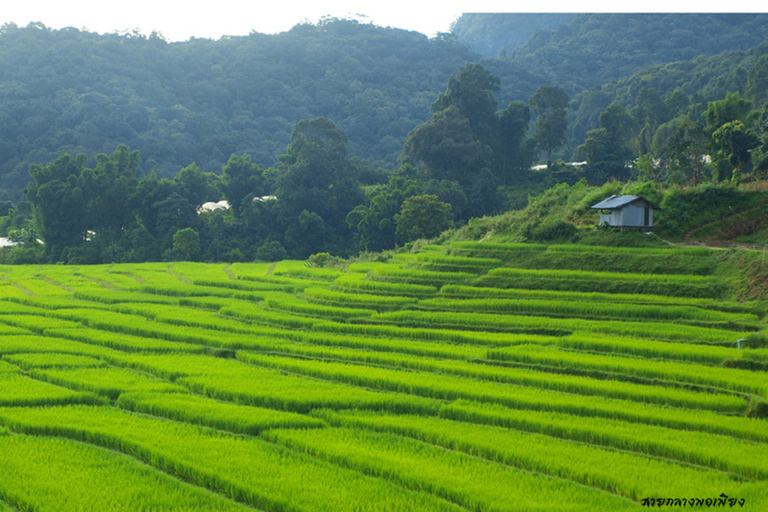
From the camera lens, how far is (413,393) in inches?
551

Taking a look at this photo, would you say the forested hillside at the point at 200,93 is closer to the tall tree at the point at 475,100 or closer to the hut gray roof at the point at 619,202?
the tall tree at the point at 475,100

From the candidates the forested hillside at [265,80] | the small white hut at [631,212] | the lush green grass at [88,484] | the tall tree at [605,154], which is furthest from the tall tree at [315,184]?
the lush green grass at [88,484]

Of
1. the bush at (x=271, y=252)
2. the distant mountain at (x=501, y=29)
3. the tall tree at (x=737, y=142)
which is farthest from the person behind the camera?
the distant mountain at (x=501, y=29)

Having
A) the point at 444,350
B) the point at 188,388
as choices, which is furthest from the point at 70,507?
the point at 444,350

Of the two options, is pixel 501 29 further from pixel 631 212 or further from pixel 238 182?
pixel 631 212

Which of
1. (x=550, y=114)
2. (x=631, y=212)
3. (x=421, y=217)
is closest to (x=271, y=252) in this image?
(x=421, y=217)

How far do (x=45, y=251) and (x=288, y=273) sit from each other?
22.9m

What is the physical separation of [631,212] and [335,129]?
3228 cm

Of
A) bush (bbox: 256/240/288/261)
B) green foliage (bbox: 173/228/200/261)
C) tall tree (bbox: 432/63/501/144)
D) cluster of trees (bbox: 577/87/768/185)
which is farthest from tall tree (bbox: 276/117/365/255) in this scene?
cluster of trees (bbox: 577/87/768/185)

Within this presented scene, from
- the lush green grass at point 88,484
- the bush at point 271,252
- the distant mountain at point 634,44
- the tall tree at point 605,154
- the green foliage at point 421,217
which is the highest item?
the distant mountain at point 634,44

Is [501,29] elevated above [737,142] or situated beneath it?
elevated above

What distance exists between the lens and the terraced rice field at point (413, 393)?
8.95 meters

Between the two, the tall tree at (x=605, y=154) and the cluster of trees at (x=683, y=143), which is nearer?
the cluster of trees at (x=683, y=143)

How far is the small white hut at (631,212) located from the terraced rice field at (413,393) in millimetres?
2124
